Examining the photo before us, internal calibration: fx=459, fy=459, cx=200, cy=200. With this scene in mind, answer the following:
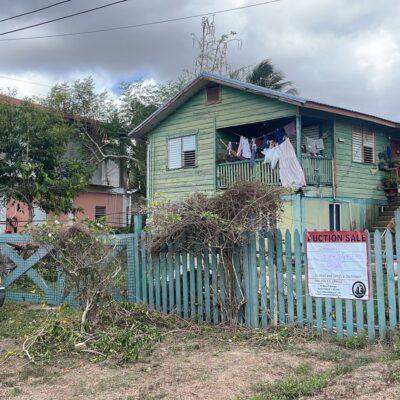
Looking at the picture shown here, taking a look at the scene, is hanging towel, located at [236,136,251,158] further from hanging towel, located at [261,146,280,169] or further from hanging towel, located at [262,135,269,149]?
hanging towel, located at [261,146,280,169]

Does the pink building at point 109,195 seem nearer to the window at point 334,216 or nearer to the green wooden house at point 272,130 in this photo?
the green wooden house at point 272,130

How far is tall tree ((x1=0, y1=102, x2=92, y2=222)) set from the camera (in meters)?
13.9

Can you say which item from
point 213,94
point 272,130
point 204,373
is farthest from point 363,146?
point 204,373

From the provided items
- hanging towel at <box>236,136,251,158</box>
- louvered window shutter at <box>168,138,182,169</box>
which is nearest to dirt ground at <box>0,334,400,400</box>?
hanging towel at <box>236,136,251,158</box>

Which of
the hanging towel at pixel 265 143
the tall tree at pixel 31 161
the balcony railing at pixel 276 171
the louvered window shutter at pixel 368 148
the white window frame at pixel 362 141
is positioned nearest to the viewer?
the tall tree at pixel 31 161

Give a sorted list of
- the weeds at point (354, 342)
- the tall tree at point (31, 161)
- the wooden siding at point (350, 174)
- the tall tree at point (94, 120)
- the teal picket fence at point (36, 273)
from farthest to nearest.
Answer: the tall tree at point (94, 120) < the wooden siding at point (350, 174) < the tall tree at point (31, 161) < the teal picket fence at point (36, 273) < the weeds at point (354, 342)

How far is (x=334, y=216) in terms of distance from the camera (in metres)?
17.0

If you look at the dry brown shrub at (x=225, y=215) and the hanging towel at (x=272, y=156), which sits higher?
the hanging towel at (x=272, y=156)

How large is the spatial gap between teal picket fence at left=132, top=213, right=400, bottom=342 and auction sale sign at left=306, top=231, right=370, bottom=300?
10 centimetres

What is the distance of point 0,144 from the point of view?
1413 centimetres

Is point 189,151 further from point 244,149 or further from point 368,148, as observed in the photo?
point 368,148

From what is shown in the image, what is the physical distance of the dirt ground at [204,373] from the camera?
427cm

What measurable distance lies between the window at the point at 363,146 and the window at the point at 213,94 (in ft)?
18.4

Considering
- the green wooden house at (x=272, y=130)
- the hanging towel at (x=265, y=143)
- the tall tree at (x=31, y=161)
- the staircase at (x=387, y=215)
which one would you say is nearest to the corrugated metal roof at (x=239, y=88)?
the green wooden house at (x=272, y=130)
